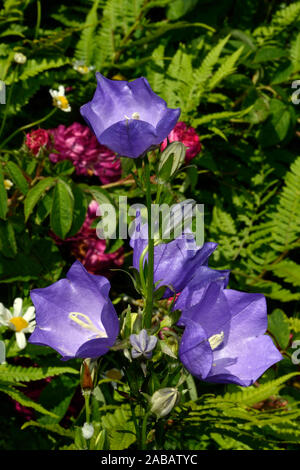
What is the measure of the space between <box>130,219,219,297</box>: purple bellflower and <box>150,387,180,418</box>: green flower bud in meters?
0.21

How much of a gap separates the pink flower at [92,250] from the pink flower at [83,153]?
5.0 inches

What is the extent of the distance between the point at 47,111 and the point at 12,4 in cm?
40

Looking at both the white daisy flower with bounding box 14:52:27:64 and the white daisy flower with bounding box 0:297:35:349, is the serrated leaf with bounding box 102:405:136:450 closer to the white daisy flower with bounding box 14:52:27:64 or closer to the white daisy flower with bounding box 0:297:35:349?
the white daisy flower with bounding box 0:297:35:349

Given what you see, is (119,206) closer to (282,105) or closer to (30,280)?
(30,280)

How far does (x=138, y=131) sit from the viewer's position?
0.95 m

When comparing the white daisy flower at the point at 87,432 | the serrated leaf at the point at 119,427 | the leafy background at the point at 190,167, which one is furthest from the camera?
the leafy background at the point at 190,167

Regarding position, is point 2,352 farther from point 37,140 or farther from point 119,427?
point 37,140

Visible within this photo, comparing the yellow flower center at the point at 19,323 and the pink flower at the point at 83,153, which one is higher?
the pink flower at the point at 83,153

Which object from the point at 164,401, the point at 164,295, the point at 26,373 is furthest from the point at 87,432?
the point at 26,373

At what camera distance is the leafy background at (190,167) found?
162cm

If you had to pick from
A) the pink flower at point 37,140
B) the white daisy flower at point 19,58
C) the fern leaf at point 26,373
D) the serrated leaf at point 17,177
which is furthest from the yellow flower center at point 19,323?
the white daisy flower at point 19,58

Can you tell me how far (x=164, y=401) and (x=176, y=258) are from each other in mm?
278

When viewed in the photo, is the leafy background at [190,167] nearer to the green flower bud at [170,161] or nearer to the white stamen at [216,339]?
the white stamen at [216,339]
